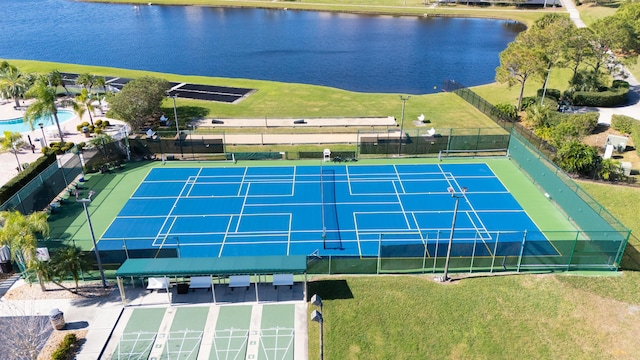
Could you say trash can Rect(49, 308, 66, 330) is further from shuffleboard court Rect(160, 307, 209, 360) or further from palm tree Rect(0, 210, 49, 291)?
shuffleboard court Rect(160, 307, 209, 360)

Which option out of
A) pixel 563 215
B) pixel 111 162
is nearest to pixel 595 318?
pixel 563 215

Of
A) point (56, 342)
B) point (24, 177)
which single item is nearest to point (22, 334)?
point (56, 342)

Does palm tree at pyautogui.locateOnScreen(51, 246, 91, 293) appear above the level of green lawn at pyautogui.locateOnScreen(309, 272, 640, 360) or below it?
above

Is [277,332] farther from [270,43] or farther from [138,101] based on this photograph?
[270,43]

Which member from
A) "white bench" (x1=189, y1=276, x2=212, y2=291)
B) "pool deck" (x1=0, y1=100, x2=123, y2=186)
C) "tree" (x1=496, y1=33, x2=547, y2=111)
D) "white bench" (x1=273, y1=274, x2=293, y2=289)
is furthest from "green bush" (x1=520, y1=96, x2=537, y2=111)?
"pool deck" (x1=0, y1=100, x2=123, y2=186)

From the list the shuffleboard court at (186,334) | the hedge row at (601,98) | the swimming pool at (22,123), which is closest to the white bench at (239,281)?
the shuffleboard court at (186,334)

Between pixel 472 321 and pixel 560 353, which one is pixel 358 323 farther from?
pixel 560 353
